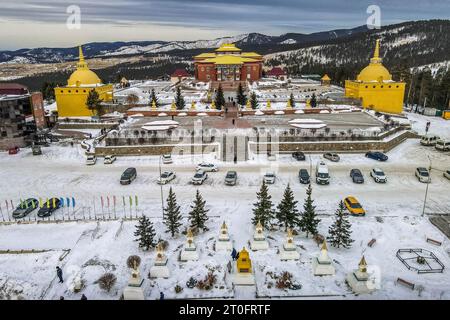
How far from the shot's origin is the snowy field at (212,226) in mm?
14672

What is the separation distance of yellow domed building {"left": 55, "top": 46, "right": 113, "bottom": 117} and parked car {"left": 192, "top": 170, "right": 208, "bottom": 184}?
27.6m

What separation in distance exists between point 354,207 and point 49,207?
1888cm

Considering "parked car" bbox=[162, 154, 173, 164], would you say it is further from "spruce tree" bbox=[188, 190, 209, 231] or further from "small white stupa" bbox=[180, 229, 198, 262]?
"small white stupa" bbox=[180, 229, 198, 262]

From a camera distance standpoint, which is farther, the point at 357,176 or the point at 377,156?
the point at 377,156

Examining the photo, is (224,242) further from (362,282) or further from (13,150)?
(13,150)

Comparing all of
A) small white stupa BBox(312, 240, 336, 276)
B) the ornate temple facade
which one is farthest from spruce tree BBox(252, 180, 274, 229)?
the ornate temple facade

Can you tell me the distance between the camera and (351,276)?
14.5m

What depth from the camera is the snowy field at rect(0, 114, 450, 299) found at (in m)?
14.7

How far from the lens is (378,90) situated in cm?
4928

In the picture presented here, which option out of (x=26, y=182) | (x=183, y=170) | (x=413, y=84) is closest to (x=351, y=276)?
(x=183, y=170)

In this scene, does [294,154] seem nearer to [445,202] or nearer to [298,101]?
Result: [445,202]

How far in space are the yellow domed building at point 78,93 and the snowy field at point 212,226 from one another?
17055mm

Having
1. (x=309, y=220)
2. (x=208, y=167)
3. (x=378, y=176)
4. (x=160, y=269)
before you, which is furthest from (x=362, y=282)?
(x=208, y=167)

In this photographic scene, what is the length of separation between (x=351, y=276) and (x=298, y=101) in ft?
127
